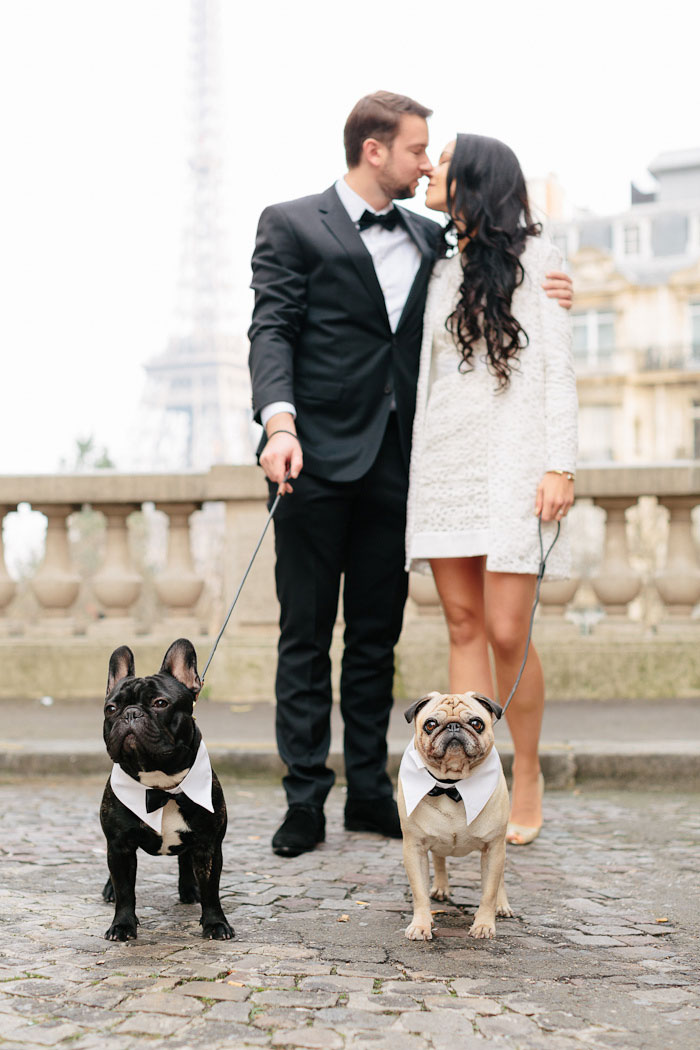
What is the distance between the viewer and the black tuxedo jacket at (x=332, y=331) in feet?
13.1

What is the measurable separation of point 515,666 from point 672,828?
2.99ft

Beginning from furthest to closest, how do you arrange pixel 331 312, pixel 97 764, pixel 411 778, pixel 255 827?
pixel 97 764 → pixel 255 827 → pixel 331 312 → pixel 411 778

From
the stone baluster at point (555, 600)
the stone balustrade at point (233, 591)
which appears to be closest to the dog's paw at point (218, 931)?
the stone balustrade at point (233, 591)

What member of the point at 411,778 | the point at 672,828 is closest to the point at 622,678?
the point at 672,828

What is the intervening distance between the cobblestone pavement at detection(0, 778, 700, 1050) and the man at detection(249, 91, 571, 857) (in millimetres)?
392

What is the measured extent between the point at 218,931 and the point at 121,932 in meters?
0.24

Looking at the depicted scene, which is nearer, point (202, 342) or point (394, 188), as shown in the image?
point (394, 188)

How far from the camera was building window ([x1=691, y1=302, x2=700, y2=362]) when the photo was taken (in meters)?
40.8

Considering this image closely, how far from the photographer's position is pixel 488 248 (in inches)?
152

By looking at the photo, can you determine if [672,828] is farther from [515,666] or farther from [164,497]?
[164,497]

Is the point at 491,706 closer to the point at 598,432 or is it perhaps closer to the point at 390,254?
the point at 390,254

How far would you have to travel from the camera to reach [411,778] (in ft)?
9.68

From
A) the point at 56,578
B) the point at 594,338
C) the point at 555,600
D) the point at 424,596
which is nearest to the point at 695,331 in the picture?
the point at 594,338

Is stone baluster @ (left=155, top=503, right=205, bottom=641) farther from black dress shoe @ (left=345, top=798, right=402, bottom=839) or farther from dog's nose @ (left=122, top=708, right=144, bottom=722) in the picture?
dog's nose @ (left=122, top=708, right=144, bottom=722)
